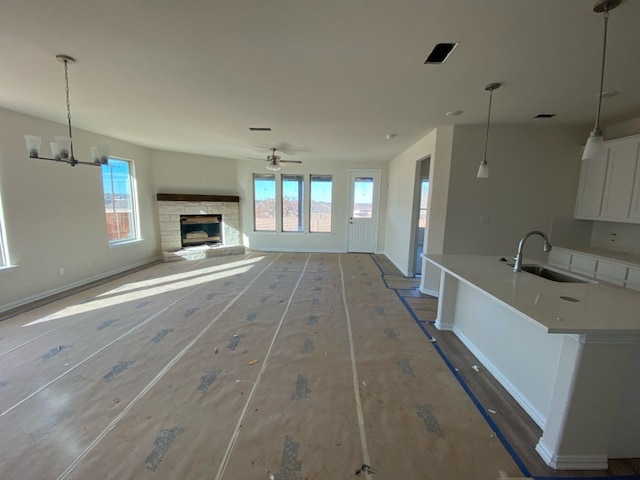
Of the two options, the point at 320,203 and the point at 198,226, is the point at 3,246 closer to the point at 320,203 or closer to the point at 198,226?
the point at 198,226

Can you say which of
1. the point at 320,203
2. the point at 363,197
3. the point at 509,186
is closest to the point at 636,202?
the point at 509,186

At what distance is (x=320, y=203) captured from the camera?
23.9 feet

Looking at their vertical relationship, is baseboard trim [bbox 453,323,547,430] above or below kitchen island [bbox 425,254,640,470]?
below

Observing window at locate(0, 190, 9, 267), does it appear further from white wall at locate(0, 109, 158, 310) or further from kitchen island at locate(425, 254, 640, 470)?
kitchen island at locate(425, 254, 640, 470)

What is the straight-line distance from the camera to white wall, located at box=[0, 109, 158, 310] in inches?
135

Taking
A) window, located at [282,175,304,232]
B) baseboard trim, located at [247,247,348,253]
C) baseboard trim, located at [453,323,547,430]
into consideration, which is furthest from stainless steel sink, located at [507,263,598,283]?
window, located at [282,175,304,232]

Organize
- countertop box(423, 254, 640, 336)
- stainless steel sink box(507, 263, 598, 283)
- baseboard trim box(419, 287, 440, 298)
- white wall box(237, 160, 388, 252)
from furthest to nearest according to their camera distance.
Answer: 1. white wall box(237, 160, 388, 252)
2. baseboard trim box(419, 287, 440, 298)
3. stainless steel sink box(507, 263, 598, 283)
4. countertop box(423, 254, 640, 336)

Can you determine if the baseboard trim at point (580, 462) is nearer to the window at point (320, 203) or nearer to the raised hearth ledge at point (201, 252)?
the window at point (320, 203)

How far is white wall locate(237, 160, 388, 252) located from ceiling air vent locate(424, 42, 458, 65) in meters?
4.99

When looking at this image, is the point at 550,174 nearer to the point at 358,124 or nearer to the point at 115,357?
the point at 358,124

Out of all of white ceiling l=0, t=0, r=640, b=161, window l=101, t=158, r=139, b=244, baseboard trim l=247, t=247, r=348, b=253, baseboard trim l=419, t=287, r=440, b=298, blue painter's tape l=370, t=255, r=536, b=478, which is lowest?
blue painter's tape l=370, t=255, r=536, b=478

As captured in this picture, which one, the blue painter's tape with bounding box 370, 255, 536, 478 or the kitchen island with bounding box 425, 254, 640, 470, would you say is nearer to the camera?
the kitchen island with bounding box 425, 254, 640, 470

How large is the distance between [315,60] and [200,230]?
581 cm

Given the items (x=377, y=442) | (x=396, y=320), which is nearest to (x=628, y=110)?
(x=396, y=320)
